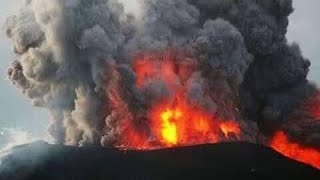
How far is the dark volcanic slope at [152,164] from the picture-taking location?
42719 millimetres

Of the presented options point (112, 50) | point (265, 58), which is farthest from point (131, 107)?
point (265, 58)

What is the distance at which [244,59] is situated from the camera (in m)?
45.3

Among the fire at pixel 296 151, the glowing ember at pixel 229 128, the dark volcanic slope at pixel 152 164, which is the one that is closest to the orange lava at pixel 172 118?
the glowing ember at pixel 229 128

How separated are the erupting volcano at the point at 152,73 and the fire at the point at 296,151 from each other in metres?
0.07

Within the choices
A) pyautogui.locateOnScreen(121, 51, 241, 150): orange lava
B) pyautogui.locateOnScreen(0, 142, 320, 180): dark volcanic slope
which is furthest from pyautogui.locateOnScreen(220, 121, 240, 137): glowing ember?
pyautogui.locateOnScreen(0, 142, 320, 180): dark volcanic slope

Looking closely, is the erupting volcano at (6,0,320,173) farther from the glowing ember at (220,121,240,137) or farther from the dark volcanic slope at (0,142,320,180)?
the dark volcanic slope at (0,142,320,180)

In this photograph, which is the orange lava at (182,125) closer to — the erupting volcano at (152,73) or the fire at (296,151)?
the erupting volcano at (152,73)

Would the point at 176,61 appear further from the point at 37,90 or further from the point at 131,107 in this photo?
the point at 37,90

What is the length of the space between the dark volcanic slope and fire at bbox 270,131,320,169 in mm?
3801

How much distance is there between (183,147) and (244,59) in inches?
298

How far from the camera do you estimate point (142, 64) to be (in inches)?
1761

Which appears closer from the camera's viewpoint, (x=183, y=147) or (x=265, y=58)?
(x=183, y=147)

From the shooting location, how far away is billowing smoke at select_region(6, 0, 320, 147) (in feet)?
140

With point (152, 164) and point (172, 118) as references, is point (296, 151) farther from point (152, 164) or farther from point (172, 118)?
point (152, 164)
